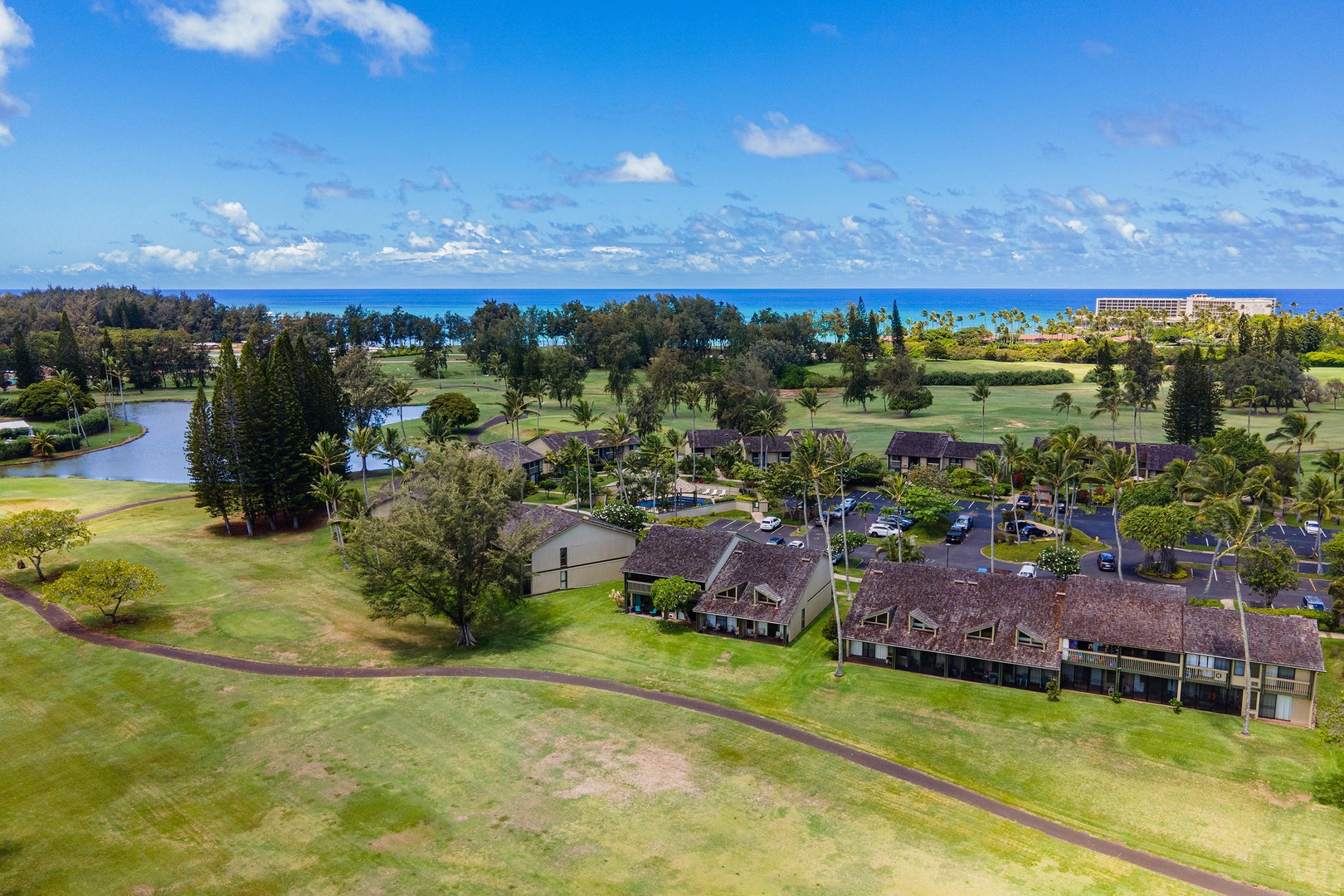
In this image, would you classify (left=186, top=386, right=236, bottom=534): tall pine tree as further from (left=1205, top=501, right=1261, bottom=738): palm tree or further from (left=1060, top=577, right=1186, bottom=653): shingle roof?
(left=1205, top=501, right=1261, bottom=738): palm tree

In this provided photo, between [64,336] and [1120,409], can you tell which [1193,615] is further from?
[64,336]

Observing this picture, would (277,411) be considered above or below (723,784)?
above

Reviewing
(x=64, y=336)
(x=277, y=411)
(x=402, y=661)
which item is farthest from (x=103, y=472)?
(x=402, y=661)

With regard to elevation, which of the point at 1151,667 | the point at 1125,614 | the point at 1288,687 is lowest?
the point at 1288,687

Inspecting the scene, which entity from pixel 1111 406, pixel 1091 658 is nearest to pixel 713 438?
pixel 1111 406

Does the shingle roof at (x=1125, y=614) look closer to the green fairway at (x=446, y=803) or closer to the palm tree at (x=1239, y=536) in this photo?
the palm tree at (x=1239, y=536)

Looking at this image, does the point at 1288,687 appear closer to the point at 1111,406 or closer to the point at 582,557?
the point at 582,557
